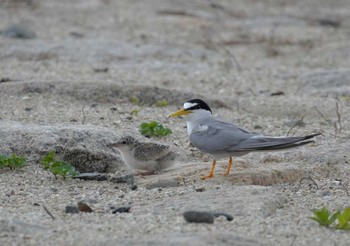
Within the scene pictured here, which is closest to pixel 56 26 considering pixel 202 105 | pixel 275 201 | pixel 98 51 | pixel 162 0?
pixel 98 51

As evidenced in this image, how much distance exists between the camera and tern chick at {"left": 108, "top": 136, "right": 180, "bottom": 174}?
17.6 ft

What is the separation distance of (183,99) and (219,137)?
2.31 meters

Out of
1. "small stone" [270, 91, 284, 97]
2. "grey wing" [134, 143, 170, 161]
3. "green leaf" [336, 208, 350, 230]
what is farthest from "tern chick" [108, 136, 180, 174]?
"small stone" [270, 91, 284, 97]

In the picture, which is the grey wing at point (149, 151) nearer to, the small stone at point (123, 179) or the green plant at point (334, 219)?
the small stone at point (123, 179)

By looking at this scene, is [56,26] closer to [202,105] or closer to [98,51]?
[98,51]

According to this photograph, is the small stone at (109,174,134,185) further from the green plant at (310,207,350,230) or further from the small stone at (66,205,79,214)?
the green plant at (310,207,350,230)

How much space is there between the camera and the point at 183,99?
7469mm

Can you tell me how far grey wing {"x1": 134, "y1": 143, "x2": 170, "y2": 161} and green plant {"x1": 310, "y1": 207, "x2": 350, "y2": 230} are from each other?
55.9 inches

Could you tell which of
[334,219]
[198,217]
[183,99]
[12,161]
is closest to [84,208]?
[198,217]

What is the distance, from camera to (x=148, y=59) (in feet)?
30.9

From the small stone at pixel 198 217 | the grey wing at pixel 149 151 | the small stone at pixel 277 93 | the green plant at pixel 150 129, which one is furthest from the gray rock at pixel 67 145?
the small stone at pixel 277 93

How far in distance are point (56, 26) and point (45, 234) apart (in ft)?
24.9

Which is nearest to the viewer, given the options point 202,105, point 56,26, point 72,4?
point 202,105

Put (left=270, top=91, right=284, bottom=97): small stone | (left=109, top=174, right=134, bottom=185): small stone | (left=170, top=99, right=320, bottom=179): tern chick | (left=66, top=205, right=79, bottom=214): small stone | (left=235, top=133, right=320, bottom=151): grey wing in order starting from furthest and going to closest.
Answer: (left=270, top=91, right=284, bottom=97): small stone → (left=109, top=174, right=134, bottom=185): small stone → (left=170, top=99, right=320, bottom=179): tern chick → (left=235, top=133, right=320, bottom=151): grey wing → (left=66, top=205, right=79, bottom=214): small stone
